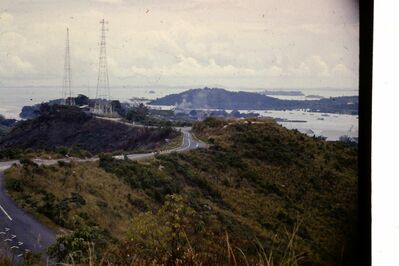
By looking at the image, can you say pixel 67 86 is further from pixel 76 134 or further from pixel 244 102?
pixel 244 102

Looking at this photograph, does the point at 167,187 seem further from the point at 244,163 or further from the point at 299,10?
the point at 299,10

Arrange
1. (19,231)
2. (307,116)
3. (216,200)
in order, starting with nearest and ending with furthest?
1. (19,231)
2. (216,200)
3. (307,116)

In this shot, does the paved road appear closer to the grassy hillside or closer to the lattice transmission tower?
the grassy hillside

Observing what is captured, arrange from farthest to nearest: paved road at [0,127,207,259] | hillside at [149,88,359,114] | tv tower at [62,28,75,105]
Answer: hillside at [149,88,359,114], tv tower at [62,28,75,105], paved road at [0,127,207,259]

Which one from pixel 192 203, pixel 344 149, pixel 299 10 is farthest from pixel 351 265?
pixel 299 10

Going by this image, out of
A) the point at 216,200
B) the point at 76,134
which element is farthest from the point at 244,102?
the point at 76,134

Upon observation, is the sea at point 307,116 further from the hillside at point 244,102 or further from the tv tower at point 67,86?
the tv tower at point 67,86

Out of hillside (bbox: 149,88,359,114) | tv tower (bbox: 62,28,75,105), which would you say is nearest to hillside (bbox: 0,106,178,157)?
tv tower (bbox: 62,28,75,105)

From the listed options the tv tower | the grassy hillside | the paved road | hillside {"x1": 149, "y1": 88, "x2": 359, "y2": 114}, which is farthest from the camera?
hillside {"x1": 149, "y1": 88, "x2": 359, "y2": 114}
